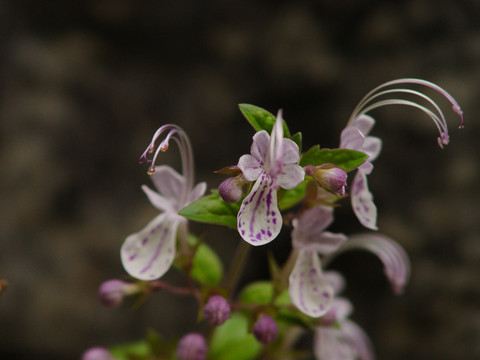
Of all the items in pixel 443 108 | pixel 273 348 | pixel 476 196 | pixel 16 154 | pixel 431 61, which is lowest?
pixel 273 348

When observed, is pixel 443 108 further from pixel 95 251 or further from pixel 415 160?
pixel 95 251

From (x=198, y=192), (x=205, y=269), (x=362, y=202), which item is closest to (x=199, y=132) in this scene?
(x=205, y=269)

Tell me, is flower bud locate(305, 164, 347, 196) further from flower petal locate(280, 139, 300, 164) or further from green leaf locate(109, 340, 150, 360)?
green leaf locate(109, 340, 150, 360)

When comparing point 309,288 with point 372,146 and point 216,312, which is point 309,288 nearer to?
point 216,312

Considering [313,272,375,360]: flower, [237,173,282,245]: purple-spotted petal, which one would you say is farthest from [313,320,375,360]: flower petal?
[237,173,282,245]: purple-spotted petal

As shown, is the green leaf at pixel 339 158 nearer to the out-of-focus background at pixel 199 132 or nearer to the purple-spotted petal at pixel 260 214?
the purple-spotted petal at pixel 260 214

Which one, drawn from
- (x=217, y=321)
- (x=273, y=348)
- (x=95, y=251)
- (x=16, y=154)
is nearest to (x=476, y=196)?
(x=273, y=348)
